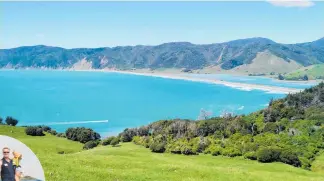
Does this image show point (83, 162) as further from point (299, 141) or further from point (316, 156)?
point (299, 141)

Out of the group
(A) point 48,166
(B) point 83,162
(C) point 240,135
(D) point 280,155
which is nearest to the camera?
(A) point 48,166

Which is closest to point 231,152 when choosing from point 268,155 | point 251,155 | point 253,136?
point 251,155

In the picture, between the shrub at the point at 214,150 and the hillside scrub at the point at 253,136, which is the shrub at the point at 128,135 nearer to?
the hillside scrub at the point at 253,136

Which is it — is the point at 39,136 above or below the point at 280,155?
A: below

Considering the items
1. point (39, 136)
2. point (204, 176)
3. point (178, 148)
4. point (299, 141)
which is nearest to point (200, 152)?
point (178, 148)

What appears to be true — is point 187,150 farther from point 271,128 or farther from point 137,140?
point 271,128

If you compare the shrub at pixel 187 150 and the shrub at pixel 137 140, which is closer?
the shrub at pixel 187 150

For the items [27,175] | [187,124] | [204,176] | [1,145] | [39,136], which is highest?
[1,145]

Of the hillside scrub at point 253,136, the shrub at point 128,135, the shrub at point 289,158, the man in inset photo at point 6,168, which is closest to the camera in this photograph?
the man in inset photo at point 6,168

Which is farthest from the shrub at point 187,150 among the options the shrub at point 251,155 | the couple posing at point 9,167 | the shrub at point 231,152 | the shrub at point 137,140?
the couple posing at point 9,167
